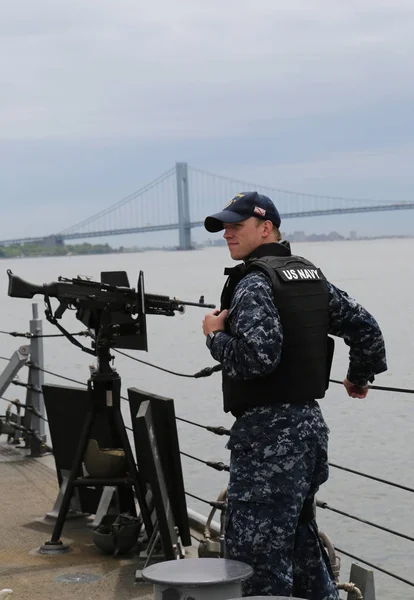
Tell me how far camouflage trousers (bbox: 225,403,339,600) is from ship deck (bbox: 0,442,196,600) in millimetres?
1296

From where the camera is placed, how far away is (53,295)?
5070mm

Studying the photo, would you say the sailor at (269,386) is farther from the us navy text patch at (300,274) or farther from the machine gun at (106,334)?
the machine gun at (106,334)

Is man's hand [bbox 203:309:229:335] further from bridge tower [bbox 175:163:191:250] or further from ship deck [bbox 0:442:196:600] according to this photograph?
bridge tower [bbox 175:163:191:250]

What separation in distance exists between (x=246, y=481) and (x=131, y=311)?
5.47 ft

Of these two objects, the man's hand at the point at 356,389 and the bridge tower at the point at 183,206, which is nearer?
the man's hand at the point at 356,389

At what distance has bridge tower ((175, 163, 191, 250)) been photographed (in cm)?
6779

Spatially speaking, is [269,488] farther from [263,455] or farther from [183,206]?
[183,206]

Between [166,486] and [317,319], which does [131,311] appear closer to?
[166,486]

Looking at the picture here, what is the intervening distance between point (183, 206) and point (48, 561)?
71999 millimetres

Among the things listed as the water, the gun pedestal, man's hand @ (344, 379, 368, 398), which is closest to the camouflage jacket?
man's hand @ (344, 379, 368, 398)

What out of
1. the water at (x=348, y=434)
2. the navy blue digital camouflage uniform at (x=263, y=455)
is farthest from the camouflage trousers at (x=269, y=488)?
the water at (x=348, y=434)

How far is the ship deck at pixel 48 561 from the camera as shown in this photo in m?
4.75

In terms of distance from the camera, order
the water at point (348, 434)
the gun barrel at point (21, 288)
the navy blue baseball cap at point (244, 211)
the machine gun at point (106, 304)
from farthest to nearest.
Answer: the water at point (348, 434) < the gun barrel at point (21, 288) < the machine gun at point (106, 304) < the navy blue baseball cap at point (244, 211)

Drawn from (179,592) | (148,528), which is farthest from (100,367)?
(179,592)
